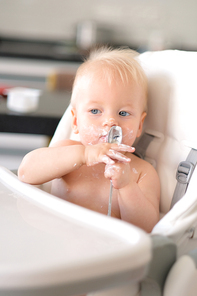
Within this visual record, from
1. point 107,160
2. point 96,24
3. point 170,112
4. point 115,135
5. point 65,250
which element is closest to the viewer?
point 65,250

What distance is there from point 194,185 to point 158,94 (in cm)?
31

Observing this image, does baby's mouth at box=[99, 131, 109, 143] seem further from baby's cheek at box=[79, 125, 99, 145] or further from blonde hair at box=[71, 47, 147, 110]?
blonde hair at box=[71, 47, 147, 110]

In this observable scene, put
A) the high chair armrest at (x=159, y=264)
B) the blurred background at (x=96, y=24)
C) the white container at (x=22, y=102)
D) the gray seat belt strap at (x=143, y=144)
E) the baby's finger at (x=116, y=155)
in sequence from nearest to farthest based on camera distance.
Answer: the high chair armrest at (x=159, y=264) → the baby's finger at (x=116, y=155) → the gray seat belt strap at (x=143, y=144) → the white container at (x=22, y=102) → the blurred background at (x=96, y=24)

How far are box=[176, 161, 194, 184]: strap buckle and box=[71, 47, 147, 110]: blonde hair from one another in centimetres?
21

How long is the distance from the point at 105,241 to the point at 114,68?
48 centimetres

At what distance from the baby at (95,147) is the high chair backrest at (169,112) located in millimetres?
42

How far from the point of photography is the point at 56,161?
2.53 ft

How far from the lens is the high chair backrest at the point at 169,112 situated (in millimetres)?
877

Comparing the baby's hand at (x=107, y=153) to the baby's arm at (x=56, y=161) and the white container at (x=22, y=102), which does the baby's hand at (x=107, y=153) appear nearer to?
the baby's arm at (x=56, y=161)

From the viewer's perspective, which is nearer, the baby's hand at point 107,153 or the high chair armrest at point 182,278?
the high chair armrest at point 182,278

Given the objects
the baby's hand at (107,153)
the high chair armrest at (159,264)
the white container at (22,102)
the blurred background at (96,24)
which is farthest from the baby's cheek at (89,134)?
the blurred background at (96,24)

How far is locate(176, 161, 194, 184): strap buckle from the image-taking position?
2.74 ft

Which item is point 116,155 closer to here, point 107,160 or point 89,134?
point 107,160

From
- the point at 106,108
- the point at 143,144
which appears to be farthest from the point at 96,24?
the point at 106,108
